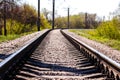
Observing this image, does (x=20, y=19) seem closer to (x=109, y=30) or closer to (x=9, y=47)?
(x=109, y=30)

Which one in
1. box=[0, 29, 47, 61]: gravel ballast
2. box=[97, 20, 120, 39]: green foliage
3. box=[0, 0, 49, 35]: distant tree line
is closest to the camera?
box=[0, 29, 47, 61]: gravel ballast

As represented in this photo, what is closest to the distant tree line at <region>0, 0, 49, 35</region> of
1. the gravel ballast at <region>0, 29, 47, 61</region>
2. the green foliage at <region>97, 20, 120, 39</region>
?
the green foliage at <region>97, 20, 120, 39</region>

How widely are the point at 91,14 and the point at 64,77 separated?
486 ft

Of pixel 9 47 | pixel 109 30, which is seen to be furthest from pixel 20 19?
pixel 9 47

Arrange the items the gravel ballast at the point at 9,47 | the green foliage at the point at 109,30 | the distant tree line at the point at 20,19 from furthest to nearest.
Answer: the distant tree line at the point at 20,19
the green foliage at the point at 109,30
the gravel ballast at the point at 9,47

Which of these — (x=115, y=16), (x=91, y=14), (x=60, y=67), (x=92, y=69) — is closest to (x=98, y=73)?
(x=92, y=69)

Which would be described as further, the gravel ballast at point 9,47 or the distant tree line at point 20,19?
the distant tree line at point 20,19

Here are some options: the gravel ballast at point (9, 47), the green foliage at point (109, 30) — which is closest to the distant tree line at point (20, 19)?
the green foliage at point (109, 30)

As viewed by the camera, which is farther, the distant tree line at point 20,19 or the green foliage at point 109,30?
the distant tree line at point 20,19

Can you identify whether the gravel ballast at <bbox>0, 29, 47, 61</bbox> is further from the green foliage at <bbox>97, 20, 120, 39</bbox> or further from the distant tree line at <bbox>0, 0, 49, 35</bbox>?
the distant tree line at <bbox>0, 0, 49, 35</bbox>

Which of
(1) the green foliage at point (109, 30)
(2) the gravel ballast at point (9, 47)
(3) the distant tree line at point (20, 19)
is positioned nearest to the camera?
(2) the gravel ballast at point (9, 47)

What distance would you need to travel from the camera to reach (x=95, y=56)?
923 cm

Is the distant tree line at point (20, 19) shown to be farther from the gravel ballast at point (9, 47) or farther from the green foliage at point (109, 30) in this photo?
the gravel ballast at point (9, 47)

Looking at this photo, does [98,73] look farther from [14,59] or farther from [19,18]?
[19,18]
